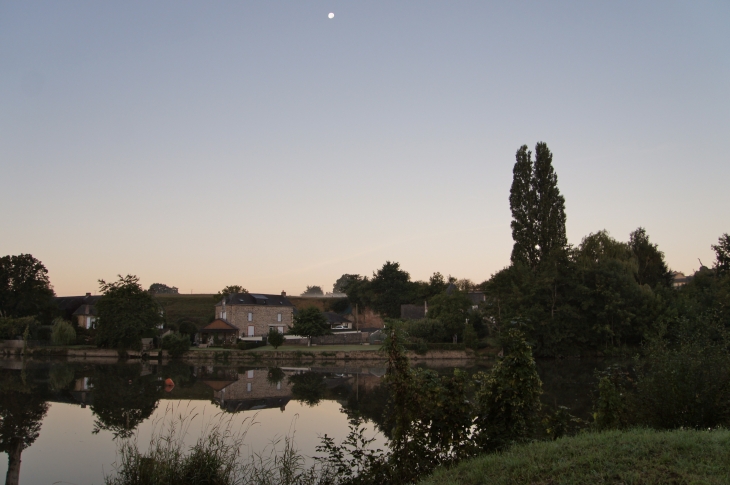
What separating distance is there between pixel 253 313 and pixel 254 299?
1.77 metres

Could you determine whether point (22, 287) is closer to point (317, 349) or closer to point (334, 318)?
point (317, 349)

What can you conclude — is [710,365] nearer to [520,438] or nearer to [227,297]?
[520,438]

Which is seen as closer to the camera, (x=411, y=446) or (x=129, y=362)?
(x=411, y=446)

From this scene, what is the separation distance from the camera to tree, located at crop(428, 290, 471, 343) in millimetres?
47250

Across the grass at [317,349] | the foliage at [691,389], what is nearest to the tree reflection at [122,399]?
the foliage at [691,389]

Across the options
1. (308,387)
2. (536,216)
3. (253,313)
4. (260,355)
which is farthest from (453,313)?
(308,387)

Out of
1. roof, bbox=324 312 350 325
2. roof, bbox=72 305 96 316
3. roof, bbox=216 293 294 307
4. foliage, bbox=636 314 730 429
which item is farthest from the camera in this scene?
roof, bbox=324 312 350 325

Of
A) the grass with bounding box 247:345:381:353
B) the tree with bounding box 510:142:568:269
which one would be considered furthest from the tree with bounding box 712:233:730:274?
the grass with bounding box 247:345:381:353

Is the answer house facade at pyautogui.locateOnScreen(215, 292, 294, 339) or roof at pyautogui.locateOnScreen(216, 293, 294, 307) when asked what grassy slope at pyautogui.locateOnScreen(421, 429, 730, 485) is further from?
roof at pyautogui.locateOnScreen(216, 293, 294, 307)

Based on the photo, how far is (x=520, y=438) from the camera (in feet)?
25.9

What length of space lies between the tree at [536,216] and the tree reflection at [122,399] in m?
28.5

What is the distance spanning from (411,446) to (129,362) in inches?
1543

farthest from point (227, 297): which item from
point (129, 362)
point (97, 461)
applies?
point (97, 461)

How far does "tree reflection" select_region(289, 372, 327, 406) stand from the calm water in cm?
4
